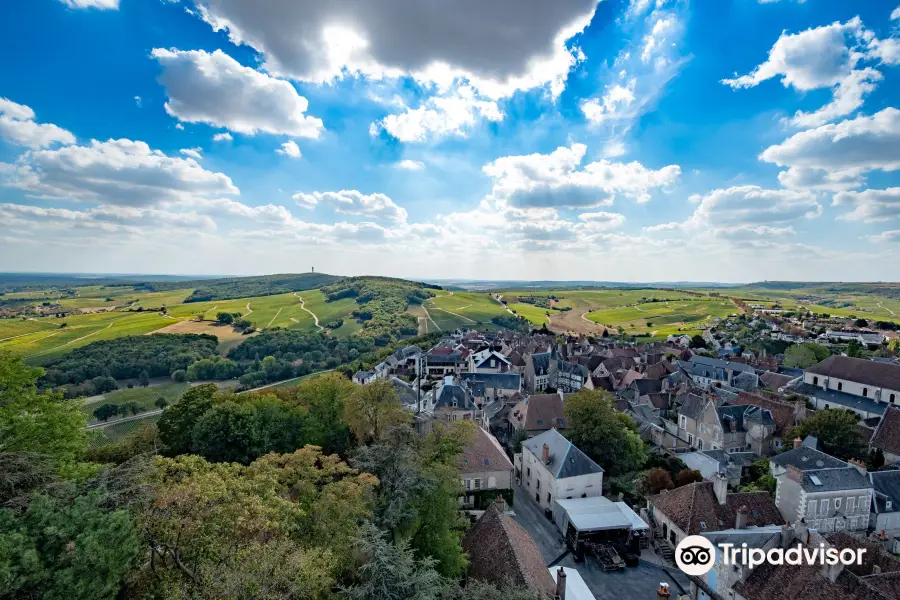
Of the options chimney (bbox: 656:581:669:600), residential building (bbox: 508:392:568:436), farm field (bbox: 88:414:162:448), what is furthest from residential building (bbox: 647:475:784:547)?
farm field (bbox: 88:414:162:448)

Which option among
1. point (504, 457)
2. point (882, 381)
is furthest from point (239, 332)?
point (882, 381)

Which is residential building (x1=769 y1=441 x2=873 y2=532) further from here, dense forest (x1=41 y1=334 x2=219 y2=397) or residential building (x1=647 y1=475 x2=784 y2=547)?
dense forest (x1=41 y1=334 x2=219 y2=397)

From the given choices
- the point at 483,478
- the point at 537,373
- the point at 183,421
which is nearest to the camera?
the point at 483,478

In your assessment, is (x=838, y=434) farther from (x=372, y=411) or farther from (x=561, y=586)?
(x=372, y=411)

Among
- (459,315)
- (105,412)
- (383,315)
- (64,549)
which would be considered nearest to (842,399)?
(64,549)

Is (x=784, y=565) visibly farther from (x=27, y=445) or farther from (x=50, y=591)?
(x=27, y=445)
